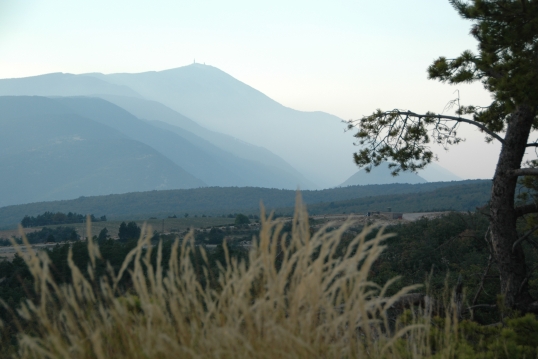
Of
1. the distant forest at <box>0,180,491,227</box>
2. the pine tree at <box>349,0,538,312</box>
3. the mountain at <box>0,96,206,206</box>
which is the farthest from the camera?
the mountain at <box>0,96,206,206</box>

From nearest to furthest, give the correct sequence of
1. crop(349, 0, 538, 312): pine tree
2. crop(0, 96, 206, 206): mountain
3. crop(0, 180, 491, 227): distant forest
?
crop(349, 0, 538, 312): pine tree → crop(0, 180, 491, 227): distant forest → crop(0, 96, 206, 206): mountain

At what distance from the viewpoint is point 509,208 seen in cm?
811

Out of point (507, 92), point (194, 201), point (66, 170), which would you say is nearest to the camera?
point (507, 92)

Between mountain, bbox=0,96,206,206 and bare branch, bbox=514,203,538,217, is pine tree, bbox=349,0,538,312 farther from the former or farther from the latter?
mountain, bbox=0,96,206,206

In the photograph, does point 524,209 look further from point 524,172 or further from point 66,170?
point 66,170

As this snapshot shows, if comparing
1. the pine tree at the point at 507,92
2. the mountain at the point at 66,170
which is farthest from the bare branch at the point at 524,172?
the mountain at the point at 66,170

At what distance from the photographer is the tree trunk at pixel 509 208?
26.3 feet

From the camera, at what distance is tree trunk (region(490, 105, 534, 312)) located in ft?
26.3

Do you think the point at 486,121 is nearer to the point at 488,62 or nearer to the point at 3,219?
the point at 488,62

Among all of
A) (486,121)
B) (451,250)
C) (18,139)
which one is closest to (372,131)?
(486,121)

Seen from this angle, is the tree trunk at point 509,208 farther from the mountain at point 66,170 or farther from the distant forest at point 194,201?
the mountain at point 66,170

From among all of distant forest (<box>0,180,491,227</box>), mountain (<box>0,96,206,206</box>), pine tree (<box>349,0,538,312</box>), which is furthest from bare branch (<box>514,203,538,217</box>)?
mountain (<box>0,96,206,206</box>)

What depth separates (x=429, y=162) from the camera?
32.1 feet

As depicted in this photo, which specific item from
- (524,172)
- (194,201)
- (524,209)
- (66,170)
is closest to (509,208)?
(524,209)
